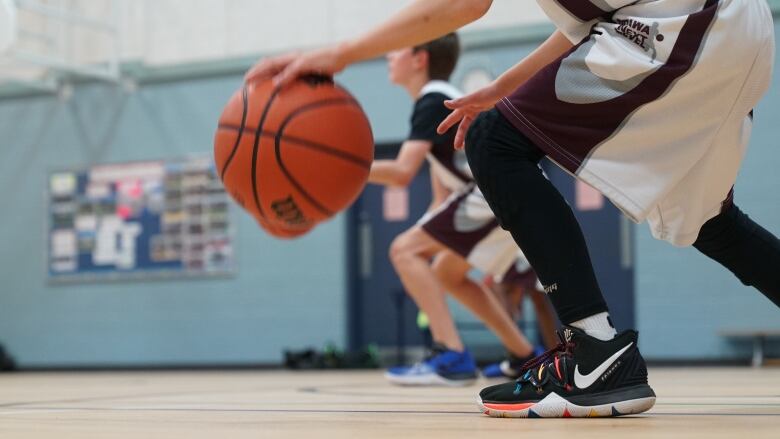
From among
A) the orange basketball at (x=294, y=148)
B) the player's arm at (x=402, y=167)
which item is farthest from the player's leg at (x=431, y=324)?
the orange basketball at (x=294, y=148)

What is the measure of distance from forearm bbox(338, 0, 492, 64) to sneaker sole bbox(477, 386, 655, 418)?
2.22ft

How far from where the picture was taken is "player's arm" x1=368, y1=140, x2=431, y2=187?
3.39 metres

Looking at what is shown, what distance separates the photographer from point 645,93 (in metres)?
1.78

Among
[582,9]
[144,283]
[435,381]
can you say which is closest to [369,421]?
[582,9]

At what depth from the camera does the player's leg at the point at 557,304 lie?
1.79 meters

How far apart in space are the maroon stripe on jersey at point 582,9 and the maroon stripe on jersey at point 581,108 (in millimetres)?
116

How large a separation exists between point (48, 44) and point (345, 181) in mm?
7355

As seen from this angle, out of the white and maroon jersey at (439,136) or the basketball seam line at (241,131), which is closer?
the basketball seam line at (241,131)

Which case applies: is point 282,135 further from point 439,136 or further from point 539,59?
point 439,136

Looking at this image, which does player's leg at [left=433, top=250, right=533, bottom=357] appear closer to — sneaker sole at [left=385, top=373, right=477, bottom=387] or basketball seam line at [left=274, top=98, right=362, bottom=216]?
sneaker sole at [left=385, top=373, right=477, bottom=387]

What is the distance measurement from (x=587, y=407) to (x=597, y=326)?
0.14 metres

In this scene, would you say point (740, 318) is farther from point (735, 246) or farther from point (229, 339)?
point (735, 246)

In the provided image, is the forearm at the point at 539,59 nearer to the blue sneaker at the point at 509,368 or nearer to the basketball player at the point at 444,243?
the basketball player at the point at 444,243

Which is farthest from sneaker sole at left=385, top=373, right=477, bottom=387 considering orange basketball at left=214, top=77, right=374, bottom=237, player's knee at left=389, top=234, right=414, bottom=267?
orange basketball at left=214, top=77, right=374, bottom=237
